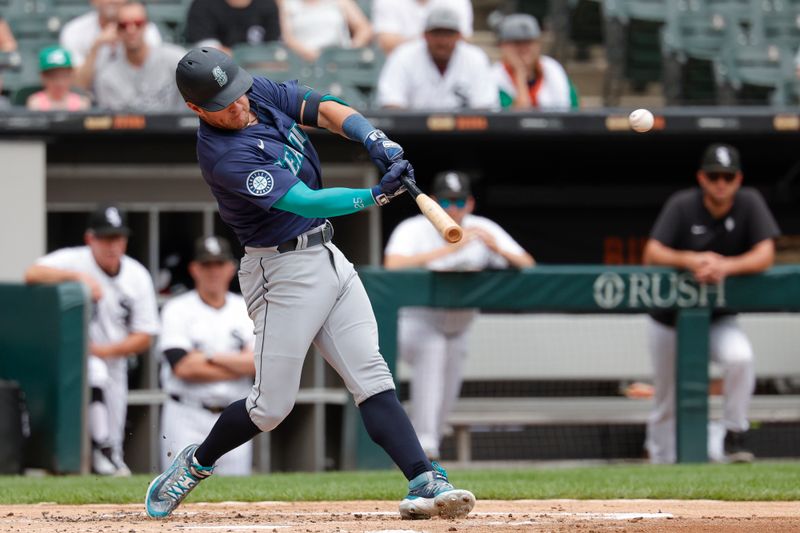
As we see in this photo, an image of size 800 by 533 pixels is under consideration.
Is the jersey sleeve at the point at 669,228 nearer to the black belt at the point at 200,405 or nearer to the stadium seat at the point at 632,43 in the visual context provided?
the black belt at the point at 200,405

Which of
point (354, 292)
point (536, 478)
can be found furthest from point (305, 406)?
point (354, 292)

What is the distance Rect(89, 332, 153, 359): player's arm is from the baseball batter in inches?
119

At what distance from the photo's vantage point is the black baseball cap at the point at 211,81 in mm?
4379

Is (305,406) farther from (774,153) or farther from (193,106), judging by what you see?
(193,106)

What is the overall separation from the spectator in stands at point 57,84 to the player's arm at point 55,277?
Result: 120 centimetres

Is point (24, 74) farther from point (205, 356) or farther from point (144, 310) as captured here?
point (205, 356)

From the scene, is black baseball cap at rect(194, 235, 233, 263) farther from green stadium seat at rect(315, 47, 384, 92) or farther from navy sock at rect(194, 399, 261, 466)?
navy sock at rect(194, 399, 261, 466)

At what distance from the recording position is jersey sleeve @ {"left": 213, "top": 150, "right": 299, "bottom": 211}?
436 centimetres

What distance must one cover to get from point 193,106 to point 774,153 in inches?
229

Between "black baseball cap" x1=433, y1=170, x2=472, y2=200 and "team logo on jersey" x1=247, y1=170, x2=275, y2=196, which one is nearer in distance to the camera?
"team logo on jersey" x1=247, y1=170, x2=275, y2=196

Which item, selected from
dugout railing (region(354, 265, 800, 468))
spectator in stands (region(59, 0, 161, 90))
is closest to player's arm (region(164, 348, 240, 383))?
dugout railing (region(354, 265, 800, 468))

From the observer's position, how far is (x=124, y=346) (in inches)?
307

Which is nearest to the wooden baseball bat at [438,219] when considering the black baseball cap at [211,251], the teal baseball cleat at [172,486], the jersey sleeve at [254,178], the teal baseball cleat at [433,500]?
the jersey sleeve at [254,178]

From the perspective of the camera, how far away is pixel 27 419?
7.59m
